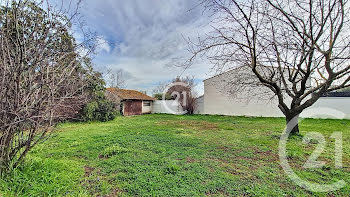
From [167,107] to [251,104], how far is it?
8523 mm

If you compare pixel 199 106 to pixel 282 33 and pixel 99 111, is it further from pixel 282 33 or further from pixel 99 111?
pixel 282 33

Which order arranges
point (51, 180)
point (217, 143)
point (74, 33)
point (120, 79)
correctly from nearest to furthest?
point (51, 180) < point (74, 33) < point (217, 143) < point (120, 79)

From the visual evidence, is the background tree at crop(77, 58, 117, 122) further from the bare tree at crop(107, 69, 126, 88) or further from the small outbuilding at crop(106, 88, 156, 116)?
the bare tree at crop(107, 69, 126, 88)

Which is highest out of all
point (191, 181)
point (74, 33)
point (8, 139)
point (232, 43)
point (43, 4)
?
point (232, 43)

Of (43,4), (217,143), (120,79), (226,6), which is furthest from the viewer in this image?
(120,79)

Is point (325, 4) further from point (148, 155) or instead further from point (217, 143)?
point (148, 155)

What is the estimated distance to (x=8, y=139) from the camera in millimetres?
2113

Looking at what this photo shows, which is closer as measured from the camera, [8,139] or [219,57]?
[8,139]

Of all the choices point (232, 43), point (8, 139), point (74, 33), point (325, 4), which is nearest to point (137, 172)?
point (8, 139)

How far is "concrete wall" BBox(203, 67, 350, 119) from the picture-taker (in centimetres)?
1050

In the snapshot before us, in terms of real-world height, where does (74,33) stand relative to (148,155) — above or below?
above

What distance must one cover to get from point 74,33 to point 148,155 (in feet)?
9.41

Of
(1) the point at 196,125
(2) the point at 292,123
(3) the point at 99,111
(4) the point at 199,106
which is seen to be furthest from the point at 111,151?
(4) the point at 199,106

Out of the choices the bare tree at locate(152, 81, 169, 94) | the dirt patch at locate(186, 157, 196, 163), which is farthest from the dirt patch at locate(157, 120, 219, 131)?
the bare tree at locate(152, 81, 169, 94)
